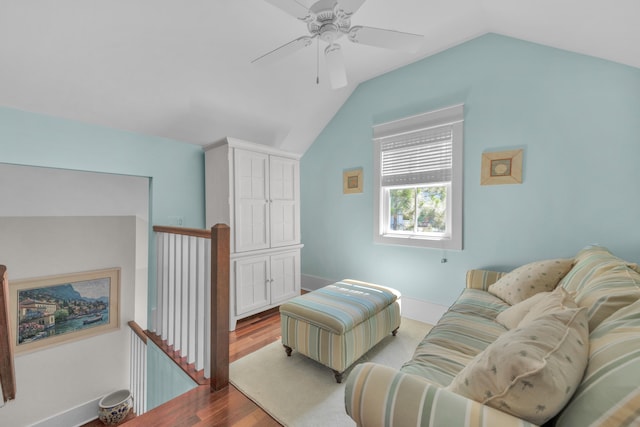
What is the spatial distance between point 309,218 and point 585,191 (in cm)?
302

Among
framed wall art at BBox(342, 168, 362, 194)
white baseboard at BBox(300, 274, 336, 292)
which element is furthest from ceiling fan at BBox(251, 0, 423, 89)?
white baseboard at BBox(300, 274, 336, 292)

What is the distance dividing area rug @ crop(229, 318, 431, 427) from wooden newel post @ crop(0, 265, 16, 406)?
49.4 inches

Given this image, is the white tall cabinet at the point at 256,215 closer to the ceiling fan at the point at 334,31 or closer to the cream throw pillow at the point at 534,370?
the ceiling fan at the point at 334,31

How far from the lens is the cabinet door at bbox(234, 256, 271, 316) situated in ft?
8.89

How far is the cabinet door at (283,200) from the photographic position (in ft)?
10.1

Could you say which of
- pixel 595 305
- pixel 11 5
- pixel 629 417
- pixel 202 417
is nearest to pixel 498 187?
pixel 595 305

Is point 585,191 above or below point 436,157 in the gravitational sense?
below

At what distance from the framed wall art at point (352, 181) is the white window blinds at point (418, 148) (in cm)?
32

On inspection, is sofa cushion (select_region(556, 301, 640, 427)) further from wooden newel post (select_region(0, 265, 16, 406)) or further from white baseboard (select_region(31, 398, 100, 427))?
white baseboard (select_region(31, 398, 100, 427))

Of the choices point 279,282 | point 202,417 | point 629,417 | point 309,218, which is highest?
point 309,218

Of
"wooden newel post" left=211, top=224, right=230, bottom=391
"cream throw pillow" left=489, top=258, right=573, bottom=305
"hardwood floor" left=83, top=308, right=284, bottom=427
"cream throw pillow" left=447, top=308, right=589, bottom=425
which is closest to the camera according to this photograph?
"cream throw pillow" left=447, top=308, right=589, bottom=425

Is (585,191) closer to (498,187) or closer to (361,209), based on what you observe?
(498,187)

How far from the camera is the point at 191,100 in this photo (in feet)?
8.23

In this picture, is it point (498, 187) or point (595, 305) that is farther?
point (498, 187)
